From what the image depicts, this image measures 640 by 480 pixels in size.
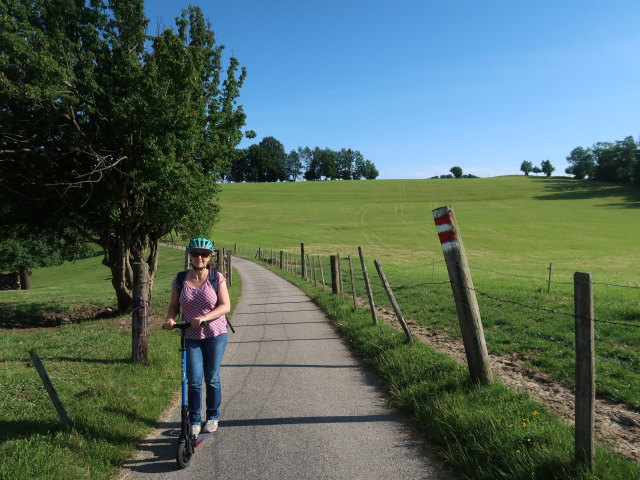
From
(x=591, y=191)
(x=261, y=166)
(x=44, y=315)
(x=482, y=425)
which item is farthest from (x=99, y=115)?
(x=261, y=166)

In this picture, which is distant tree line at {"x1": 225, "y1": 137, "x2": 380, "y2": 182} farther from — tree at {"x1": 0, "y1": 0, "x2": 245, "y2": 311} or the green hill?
tree at {"x1": 0, "y1": 0, "x2": 245, "y2": 311}

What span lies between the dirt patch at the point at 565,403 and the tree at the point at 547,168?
197 meters

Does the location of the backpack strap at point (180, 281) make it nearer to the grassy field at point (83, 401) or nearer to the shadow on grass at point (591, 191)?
the grassy field at point (83, 401)

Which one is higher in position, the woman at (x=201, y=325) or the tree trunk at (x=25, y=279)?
the woman at (x=201, y=325)

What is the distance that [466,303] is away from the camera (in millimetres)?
5023

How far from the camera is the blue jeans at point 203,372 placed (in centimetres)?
418

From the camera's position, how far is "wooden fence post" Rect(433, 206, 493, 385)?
16.3ft

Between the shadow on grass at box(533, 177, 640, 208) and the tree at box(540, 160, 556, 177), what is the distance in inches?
2600

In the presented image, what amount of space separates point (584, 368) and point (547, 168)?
203429 mm

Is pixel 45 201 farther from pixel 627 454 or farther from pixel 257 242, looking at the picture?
pixel 257 242

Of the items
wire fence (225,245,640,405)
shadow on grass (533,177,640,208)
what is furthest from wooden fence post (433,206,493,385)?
shadow on grass (533,177,640,208)

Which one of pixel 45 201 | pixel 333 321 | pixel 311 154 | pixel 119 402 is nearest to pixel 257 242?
pixel 45 201

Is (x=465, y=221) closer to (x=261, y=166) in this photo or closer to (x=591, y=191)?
(x=591, y=191)

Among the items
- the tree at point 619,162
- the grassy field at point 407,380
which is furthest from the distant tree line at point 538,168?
the grassy field at point 407,380
